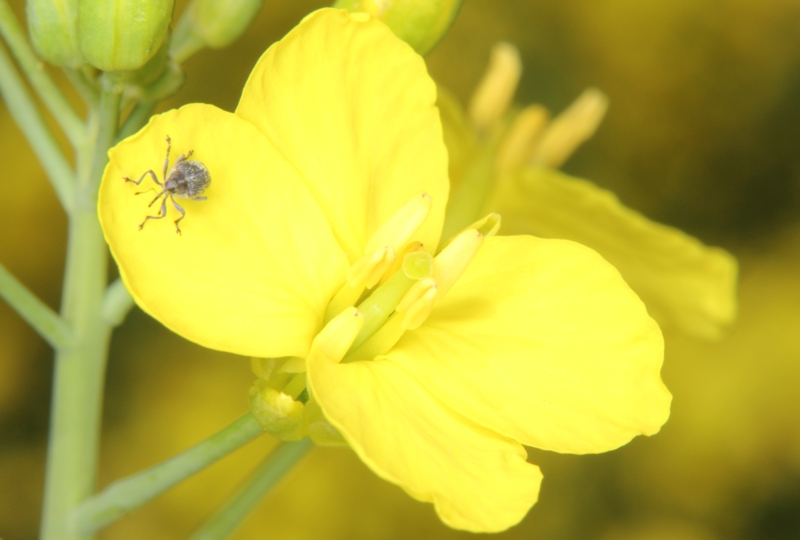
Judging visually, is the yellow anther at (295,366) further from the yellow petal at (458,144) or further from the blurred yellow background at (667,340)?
the blurred yellow background at (667,340)

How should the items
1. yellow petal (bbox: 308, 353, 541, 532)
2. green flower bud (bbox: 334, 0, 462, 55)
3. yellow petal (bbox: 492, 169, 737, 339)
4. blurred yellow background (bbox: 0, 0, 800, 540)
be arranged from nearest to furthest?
yellow petal (bbox: 308, 353, 541, 532) < green flower bud (bbox: 334, 0, 462, 55) < yellow petal (bbox: 492, 169, 737, 339) < blurred yellow background (bbox: 0, 0, 800, 540)

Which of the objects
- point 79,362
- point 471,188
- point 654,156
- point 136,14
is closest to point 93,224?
point 79,362

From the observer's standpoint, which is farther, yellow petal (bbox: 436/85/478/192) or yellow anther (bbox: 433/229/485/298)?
yellow petal (bbox: 436/85/478/192)

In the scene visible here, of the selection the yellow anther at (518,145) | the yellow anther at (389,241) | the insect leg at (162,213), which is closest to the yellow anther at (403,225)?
the yellow anther at (389,241)

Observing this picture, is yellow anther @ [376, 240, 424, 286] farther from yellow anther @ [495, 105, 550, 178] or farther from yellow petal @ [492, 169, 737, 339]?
yellow anther @ [495, 105, 550, 178]

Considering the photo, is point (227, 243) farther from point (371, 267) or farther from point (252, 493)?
point (252, 493)

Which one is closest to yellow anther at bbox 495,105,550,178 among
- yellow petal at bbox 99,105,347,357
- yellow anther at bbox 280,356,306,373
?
yellow petal at bbox 99,105,347,357
